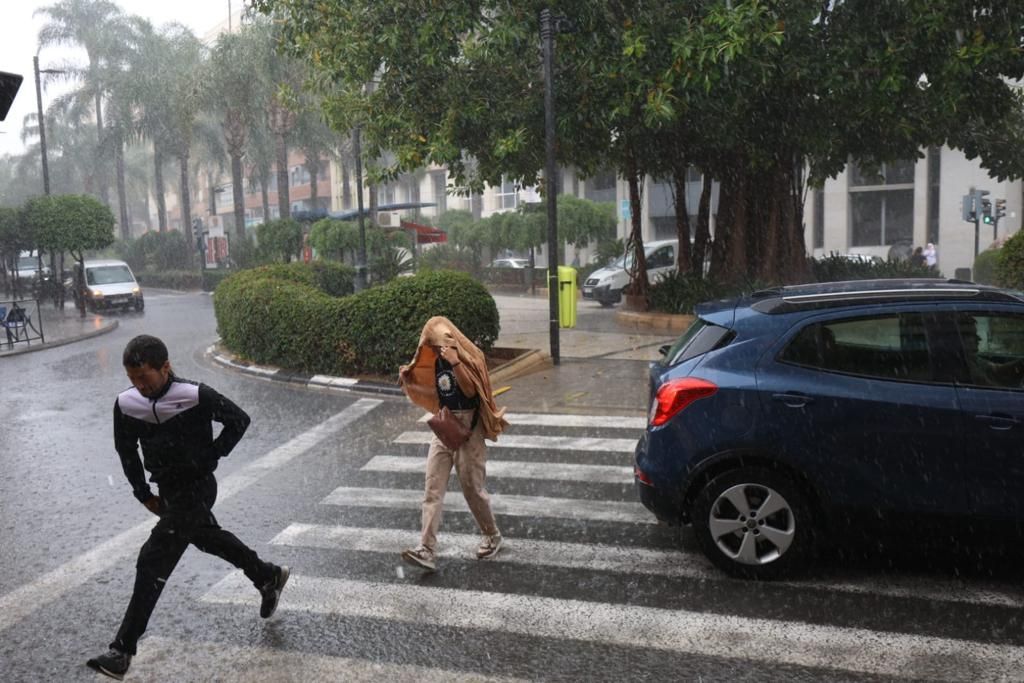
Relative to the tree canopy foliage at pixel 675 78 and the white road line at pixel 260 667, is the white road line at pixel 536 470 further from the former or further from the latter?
the tree canopy foliage at pixel 675 78

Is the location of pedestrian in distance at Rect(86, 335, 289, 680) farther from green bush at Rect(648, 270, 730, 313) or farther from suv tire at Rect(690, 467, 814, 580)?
green bush at Rect(648, 270, 730, 313)

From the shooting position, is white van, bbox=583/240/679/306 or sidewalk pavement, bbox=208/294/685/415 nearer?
sidewalk pavement, bbox=208/294/685/415

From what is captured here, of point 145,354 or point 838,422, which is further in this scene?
point 838,422

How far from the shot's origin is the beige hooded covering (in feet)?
19.5

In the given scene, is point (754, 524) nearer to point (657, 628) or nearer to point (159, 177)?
point (657, 628)

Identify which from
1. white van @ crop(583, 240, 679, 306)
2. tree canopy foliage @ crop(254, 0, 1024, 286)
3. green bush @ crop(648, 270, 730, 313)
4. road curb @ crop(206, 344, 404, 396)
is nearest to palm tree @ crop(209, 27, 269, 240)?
white van @ crop(583, 240, 679, 306)

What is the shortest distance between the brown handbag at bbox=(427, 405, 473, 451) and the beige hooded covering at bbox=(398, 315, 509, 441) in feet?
0.54

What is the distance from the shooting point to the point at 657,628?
197 inches

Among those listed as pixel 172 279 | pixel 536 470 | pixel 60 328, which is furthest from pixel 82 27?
pixel 536 470

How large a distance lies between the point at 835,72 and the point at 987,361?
11493 mm

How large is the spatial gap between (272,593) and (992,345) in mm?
4168

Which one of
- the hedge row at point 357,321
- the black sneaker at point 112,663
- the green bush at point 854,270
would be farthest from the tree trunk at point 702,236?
the black sneaker at point 112,663

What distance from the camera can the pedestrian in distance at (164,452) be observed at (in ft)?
15.1

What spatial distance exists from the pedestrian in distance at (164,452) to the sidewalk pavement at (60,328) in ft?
57.1
